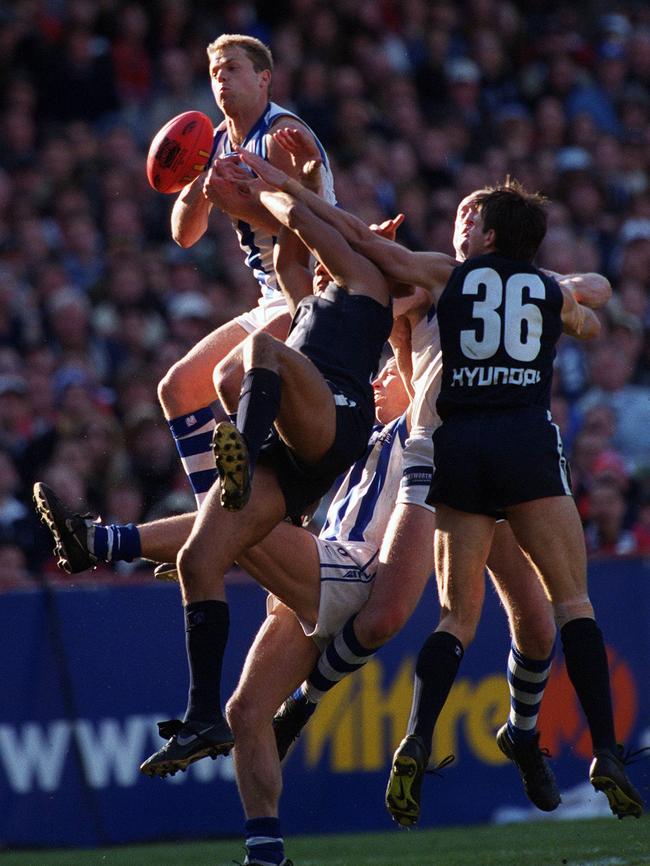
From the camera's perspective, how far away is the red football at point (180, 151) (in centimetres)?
698

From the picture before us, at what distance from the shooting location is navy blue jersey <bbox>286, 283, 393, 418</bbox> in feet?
20.0

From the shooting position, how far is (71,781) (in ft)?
27.9

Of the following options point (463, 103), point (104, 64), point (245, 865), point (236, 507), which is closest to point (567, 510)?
point (236, 507)

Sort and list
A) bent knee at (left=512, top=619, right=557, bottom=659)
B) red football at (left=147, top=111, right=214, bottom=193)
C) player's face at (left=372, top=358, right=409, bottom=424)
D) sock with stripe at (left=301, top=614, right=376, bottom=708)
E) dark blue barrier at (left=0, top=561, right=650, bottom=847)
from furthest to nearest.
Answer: dark blue barrier at (left=0, top=561, right=650, bottom=847)
player's face at (left=372, top=358, right=409, bottom=424)
red football at (left=147, top=111, right=214, bottom=193)
bent knee at (left=512, top=619, right=557, bottom=659)
sock with stripe at (left=301, top=614, right=376, bottom=708)

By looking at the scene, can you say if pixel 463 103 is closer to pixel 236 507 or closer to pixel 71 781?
pixel 71 781

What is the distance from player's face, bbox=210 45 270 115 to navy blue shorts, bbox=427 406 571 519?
1763mm

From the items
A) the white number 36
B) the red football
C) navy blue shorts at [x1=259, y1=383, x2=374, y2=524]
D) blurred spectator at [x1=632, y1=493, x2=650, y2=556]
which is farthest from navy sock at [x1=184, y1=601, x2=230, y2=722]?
blurred spectator at [x1=632, y1=493, x2=650, y2=556]

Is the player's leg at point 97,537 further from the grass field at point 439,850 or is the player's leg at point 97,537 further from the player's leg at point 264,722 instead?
the grass field at point 439,850

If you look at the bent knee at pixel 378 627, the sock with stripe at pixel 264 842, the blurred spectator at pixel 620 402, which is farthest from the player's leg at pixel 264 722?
the blurred spectator at pixel 620 402

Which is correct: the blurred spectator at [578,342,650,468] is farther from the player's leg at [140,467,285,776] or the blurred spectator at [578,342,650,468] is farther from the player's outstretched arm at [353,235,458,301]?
the player's leg at [140,467,285,776]

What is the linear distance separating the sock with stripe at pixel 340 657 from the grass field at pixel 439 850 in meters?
0.96

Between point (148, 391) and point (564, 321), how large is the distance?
14.6 feet

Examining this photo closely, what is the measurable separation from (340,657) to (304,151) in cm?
186

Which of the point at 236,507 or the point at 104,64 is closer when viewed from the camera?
the point at 236,507
